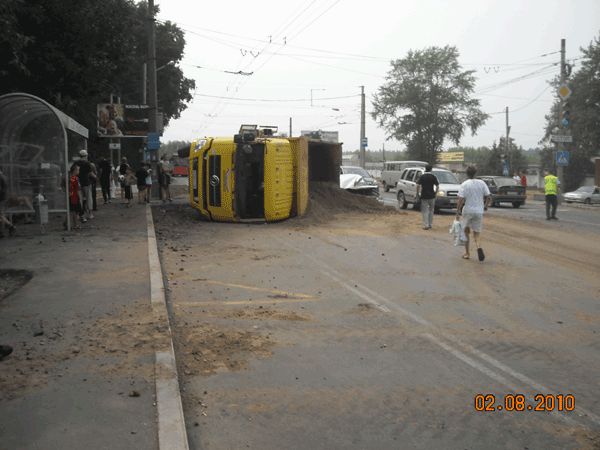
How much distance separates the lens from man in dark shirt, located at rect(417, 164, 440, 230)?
1666cm

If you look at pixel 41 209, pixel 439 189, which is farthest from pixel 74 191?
pixel 439 189

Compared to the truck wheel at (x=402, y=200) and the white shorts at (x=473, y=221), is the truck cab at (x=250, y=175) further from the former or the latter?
the truck wheel at (x=402, y=200)

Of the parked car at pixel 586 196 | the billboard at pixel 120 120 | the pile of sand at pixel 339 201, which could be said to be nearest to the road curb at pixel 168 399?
the pile of sand at pixel 339 201

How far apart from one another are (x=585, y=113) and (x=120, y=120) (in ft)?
129

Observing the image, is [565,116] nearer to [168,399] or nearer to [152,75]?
[152,75]

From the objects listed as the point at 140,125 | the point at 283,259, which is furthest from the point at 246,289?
the point at 140,125

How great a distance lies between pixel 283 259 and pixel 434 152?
6899 cm

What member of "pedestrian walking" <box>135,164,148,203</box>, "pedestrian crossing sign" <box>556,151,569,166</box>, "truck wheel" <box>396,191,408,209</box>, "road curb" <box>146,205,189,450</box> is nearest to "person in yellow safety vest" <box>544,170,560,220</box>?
"truck wheel" <box>396,191,408,209</box>

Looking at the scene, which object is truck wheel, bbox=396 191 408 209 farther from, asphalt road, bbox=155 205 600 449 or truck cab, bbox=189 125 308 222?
asphalt road, bbox=155 205 600 449

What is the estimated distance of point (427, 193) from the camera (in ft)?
54.8

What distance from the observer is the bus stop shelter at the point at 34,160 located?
49.9 feet

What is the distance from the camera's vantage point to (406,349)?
601cm

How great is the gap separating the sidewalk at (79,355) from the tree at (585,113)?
161 feet
